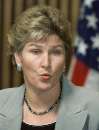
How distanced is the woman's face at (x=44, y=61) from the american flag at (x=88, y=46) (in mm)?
847

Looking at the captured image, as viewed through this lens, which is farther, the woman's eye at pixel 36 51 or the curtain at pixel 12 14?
the curtain at pixel 12 14

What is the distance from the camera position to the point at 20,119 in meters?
1.88

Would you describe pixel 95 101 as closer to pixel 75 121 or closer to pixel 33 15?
pixel 75 121

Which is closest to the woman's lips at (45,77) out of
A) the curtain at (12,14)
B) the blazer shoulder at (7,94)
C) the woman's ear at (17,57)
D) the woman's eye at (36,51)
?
the woman's eye at (36,51)

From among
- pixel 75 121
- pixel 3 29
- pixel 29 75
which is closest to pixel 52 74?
pixel 29 75

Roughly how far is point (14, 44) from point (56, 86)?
11.7 inches

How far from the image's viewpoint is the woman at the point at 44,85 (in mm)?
1748

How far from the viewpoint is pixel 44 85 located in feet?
5.74

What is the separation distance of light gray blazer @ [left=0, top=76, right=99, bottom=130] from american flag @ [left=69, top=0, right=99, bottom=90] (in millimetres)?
693

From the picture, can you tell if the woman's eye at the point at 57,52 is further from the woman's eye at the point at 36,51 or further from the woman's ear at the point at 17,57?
the woman's ear at the point at 17,57

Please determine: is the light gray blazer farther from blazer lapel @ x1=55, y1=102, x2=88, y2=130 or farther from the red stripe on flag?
the red stripe on flag

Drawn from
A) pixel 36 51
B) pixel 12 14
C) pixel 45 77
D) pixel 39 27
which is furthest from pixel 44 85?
pixel 12 14

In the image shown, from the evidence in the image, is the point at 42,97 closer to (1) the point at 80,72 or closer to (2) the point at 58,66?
(2) the point at 58,66

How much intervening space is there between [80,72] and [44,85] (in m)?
0.95
